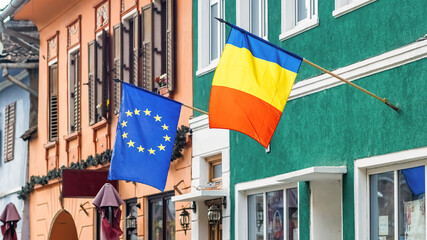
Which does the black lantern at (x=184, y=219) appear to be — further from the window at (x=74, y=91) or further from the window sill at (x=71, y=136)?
the window at (x=74, y=91)

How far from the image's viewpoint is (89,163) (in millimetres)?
21844

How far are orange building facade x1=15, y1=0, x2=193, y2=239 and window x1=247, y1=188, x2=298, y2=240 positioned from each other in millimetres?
2123

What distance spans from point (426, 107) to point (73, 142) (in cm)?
1252

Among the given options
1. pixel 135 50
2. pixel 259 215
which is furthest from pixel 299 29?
pixel 135 50

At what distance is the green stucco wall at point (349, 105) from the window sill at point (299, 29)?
0.19 ft

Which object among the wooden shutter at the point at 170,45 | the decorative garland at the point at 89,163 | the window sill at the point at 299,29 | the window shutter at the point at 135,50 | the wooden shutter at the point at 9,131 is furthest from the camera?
the wooden shutter at the point at 9,131

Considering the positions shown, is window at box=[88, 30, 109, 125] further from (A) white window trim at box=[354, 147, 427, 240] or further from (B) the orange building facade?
(A) white window trim at box=[354, 147, 427, 240]

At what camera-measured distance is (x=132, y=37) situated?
20547 millimetres

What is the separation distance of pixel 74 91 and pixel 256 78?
12033 millimetres

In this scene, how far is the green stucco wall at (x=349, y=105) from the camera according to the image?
11977 mm

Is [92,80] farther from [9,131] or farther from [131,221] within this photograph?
[9,131]

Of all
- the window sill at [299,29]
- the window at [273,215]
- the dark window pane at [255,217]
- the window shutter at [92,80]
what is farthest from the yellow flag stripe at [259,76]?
the window shutter at [92,80]

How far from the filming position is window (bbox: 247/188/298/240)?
48.3ft

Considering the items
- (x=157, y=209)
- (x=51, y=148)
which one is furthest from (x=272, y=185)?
(x=51, y=148)
